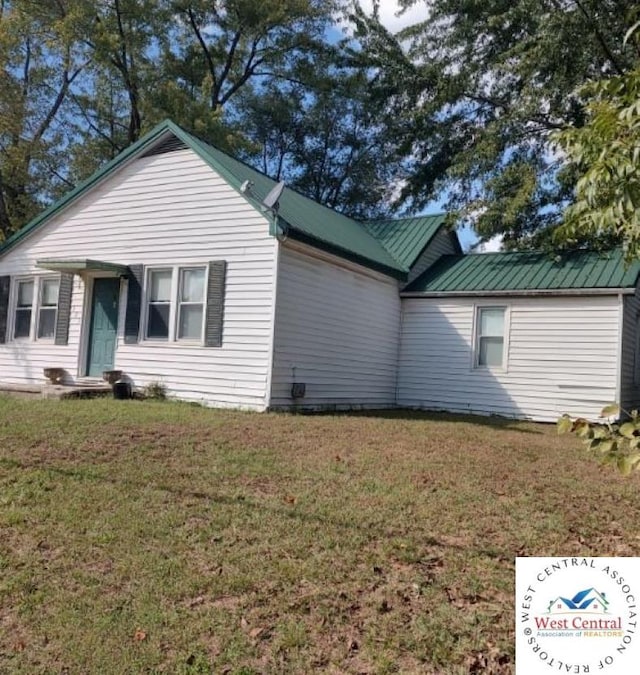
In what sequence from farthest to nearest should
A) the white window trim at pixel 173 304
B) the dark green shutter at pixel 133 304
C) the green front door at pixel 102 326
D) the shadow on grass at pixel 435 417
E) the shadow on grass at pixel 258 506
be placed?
1. the green front door at pixel 102 326
2. the dark green shutter at pixel 133 304
3. the white window trim at pixel 173 304
4. the shadow on grass at pixel 435 417
5. the shadow on grass at pixel 258 506

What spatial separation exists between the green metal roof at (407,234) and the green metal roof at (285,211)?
320 mm

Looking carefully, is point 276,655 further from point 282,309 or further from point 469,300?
point 469,300

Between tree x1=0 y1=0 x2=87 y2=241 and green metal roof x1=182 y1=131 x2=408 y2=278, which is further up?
tree x1=0 y1=0 x2=87 y2=241

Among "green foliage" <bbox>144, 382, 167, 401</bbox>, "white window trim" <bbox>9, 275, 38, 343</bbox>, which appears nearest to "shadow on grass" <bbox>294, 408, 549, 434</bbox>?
"green foliage" <bbox>144, 382, 167, 401</bbox>

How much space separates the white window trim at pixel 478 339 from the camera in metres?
13.1

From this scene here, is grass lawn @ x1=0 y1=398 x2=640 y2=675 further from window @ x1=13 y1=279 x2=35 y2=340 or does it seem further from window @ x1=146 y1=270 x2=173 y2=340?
window @ x1=13 y1=279 x2=35 y2=340

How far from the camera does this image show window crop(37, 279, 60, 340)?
44.3ft

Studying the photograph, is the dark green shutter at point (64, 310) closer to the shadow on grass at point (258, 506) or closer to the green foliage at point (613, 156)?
the shadow on grass at point (258, 506)

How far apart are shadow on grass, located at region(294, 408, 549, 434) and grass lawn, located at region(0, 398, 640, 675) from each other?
10.5 ft

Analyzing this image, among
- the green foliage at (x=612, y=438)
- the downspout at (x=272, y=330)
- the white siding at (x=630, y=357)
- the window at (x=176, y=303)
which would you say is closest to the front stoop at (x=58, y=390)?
the window at (x=176, y=303)

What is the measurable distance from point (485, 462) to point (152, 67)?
25383mm

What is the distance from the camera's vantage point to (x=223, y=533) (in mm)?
4656

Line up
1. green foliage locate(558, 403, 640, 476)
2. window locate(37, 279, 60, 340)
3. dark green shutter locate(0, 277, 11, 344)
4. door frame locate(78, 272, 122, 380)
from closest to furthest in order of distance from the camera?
1. green foliage locate(558, 403, 640, 476)
2. door frame locate(78, 272, 122, 380)
3. window locate(37, 279, 60, 340)
4. dark green shutter locate(0, 277, 11, 344)

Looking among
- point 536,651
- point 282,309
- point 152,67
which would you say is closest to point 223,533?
point 536,651
